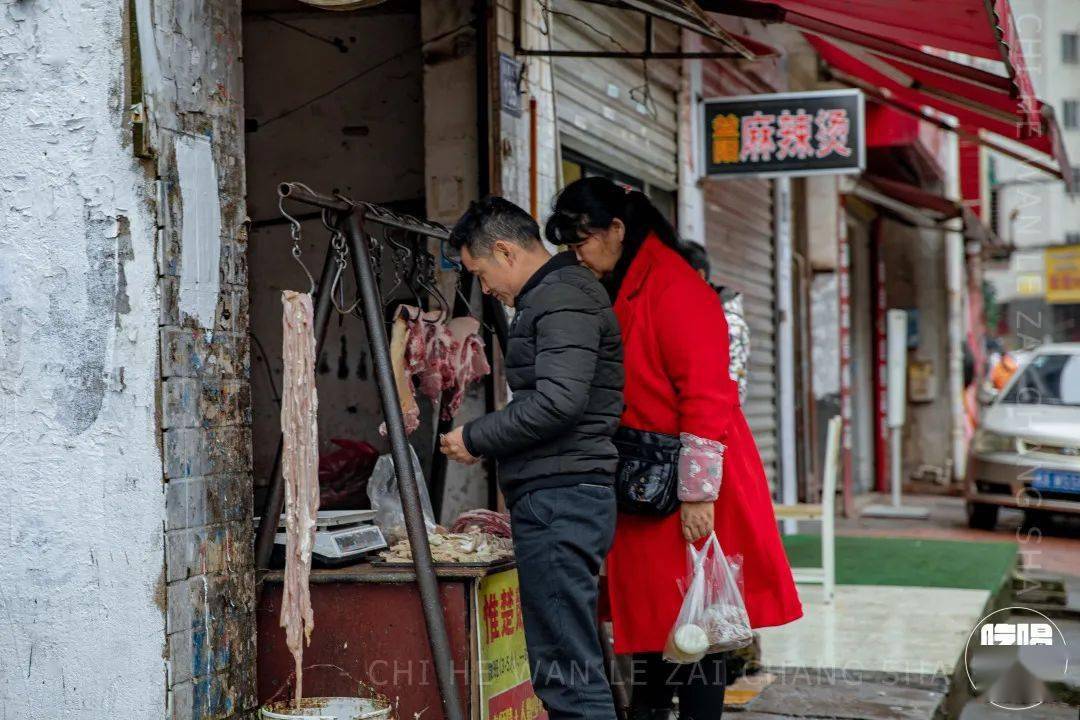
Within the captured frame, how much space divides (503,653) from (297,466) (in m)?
1.01

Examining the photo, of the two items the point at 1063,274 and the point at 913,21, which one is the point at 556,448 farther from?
the point at 1063,274

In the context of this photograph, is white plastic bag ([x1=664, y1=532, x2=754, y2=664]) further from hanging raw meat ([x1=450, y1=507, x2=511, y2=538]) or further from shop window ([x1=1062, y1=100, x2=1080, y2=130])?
shop window ([x1=1062, y1=100, x2=1080, y2=130])

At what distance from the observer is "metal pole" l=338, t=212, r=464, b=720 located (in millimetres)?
3768

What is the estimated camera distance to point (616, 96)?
8.02 metres

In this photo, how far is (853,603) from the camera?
8.18 meters

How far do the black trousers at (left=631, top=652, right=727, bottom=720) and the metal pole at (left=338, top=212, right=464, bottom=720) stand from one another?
77 cm

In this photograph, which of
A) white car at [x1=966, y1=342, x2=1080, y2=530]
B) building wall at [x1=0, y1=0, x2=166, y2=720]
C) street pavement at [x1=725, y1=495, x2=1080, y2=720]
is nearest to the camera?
building wall at [x1=0, y1=0, x2=166, y2=720]

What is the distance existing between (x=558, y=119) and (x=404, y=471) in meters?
3.45

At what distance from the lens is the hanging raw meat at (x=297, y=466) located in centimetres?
368

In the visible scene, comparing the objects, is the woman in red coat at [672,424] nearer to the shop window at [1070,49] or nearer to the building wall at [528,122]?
the building wall at [528,122]

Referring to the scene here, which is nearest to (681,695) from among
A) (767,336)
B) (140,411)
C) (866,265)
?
(140,411)

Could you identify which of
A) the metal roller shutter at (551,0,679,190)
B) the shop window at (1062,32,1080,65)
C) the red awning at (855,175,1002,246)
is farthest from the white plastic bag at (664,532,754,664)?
the shop window at (1062,32,1080,65)

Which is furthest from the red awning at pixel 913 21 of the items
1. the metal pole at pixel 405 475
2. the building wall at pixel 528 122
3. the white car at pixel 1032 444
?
the white car at pixel 1032 444

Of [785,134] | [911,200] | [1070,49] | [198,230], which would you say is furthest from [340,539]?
[1070,49]
